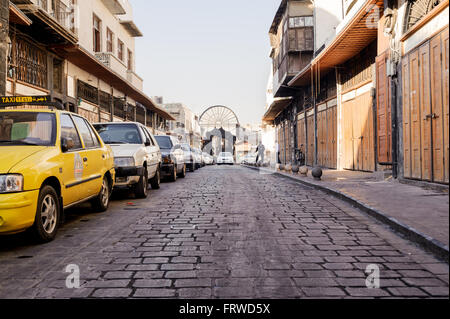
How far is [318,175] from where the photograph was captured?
11953 mm

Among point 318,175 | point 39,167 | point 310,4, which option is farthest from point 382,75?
point 310,4

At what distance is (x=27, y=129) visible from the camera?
537 cm

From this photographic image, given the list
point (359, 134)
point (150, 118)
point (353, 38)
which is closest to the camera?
point (353, 38)

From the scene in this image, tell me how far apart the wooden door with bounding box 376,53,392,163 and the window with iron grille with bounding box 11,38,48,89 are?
1016cm

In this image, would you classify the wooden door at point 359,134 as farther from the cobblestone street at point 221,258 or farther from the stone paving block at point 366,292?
the stone paving block at point 366,292

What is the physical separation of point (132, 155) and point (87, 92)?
1047 cm

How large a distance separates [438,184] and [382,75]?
4155 mm

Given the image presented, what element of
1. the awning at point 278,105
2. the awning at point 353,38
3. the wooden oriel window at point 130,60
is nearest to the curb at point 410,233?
the awning at point 353,38

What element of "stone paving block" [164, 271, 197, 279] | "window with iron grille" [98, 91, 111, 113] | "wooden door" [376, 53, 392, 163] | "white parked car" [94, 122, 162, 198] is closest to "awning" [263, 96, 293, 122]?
"window with iron grille" [98, 91, 111, 113]

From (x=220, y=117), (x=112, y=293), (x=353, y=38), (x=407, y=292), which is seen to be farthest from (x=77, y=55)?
(x=220, y=117)

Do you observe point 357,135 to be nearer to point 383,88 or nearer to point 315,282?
point 383,88

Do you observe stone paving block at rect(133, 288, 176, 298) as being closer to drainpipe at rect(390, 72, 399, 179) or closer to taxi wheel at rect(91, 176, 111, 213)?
taxi wheel at rect(91, 176, 111, 213)
